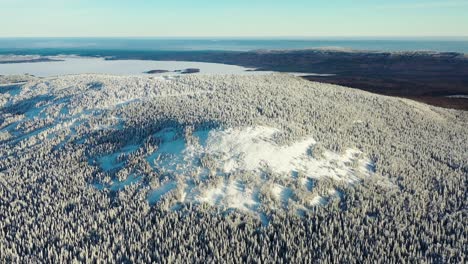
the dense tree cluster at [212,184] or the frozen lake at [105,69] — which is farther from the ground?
the frozen lake at [105,69]

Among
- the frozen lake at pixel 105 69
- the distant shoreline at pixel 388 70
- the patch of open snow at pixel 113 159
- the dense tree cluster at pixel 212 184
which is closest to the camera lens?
the dense tree cluster at pixel 212 184

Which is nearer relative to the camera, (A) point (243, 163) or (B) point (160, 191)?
(B) point (160, 191)

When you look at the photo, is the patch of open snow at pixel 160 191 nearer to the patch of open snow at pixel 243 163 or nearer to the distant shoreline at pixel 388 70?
the patch of open snow at pixel 243 163

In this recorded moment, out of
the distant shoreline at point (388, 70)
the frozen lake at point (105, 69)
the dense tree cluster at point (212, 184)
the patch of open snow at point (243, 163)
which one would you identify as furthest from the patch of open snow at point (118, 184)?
the frozen lake at point (105, 69)

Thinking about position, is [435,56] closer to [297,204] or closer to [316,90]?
[316,90]

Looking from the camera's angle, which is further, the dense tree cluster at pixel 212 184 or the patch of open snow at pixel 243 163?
the patch of open snow at pixel 243 163

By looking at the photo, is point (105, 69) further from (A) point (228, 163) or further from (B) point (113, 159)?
(A) point (228, 163)

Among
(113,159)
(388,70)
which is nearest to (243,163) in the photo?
(113,159)

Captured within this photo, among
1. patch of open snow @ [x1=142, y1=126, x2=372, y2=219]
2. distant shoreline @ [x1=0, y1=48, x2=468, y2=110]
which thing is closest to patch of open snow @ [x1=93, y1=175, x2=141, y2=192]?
patch of open snow @ [x1=142, y1=126, x2=372, y2=219]

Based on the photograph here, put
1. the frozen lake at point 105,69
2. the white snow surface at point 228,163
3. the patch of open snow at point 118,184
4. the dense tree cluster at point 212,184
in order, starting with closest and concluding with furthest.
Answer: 1. the dense tree cluster at point 212,184
2. the white snow surface at point 228,163
3. the patch of open snow at point 118,184
4. the frozen lake at point 105,69

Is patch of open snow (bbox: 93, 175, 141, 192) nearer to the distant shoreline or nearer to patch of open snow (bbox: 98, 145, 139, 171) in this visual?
patch of open snow (bbox: 98, 145, 139, 171)
